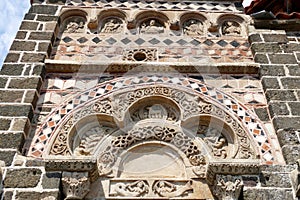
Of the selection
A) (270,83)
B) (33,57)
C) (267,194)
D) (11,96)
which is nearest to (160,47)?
(270,83)

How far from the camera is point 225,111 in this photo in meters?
5.19

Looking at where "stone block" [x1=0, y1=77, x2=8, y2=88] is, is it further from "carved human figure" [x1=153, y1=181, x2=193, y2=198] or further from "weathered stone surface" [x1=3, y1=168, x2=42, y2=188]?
"carved human figure" [x1=153, y1=181, x2=193, y2=198]

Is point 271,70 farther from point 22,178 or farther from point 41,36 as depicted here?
point 22,178


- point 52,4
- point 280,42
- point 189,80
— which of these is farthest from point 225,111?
point 52,4

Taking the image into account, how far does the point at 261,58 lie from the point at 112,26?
7.27ft

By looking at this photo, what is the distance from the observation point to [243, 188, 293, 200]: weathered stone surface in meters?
4.35

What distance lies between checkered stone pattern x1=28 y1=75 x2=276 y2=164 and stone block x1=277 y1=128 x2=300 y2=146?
0.42 ft

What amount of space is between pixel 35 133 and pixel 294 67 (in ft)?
11.0

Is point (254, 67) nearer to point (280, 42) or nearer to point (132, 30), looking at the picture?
point (280, 42)

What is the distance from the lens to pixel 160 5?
269 inches

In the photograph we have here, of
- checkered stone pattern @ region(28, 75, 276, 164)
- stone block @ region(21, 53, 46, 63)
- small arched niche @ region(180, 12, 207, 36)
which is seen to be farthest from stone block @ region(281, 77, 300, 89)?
stone block @ region(21, 53, 46, 63)

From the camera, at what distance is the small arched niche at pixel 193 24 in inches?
255

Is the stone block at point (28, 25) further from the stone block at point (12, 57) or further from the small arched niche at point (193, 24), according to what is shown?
the small arched niche at point (193, 24)

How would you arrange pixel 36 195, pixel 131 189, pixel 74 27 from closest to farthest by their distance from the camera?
pixel 36 195 → pixel 131 189 → pixel 74 27
